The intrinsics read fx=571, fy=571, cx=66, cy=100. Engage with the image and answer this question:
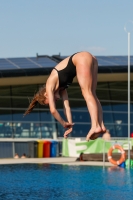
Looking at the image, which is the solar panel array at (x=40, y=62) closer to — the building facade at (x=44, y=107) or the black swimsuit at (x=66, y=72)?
the building facade at (x=44, y=107)

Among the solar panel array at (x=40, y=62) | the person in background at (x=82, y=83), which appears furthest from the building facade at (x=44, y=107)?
the person in background at (x=82, y=83)

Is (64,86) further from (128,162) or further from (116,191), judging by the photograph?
(128,162)

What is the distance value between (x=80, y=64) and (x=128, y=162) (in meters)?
20.6

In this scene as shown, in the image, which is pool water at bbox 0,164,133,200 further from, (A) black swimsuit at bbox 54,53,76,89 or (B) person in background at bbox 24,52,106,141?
(A) black swimsuit at bbox 54,53,76,89

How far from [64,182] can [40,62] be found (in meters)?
22.1

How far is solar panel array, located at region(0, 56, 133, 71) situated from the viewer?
131 feet

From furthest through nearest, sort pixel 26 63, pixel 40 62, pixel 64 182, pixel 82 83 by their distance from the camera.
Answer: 1. pixel 40 62
2. pixel 26 63
3. pixel 64 182
4. pixel 82 83

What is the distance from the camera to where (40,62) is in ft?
142

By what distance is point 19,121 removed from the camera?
41000mm

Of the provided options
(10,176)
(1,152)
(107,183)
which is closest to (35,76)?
(1,152)

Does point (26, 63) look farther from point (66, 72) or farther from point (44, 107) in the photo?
point (66, 72)

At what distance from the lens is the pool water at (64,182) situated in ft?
59.3

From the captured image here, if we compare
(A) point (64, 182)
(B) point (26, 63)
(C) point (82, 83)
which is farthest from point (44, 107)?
(C) point (82, 83)

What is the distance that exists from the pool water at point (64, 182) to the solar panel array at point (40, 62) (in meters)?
12.3
